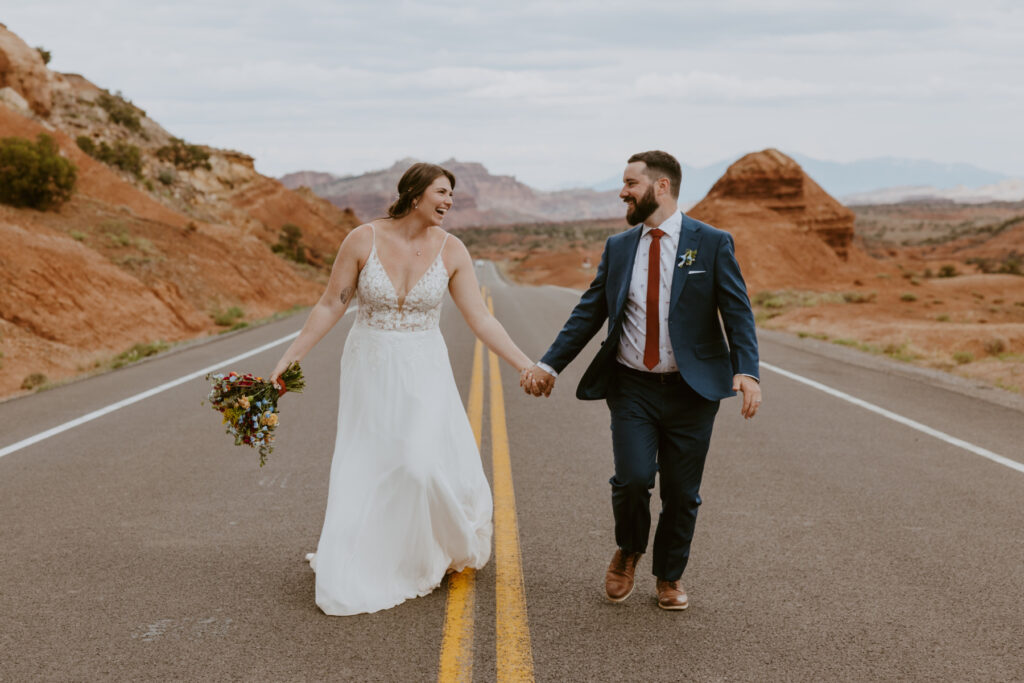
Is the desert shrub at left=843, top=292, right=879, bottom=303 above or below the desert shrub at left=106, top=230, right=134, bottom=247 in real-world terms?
below

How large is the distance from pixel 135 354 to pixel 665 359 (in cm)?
1301

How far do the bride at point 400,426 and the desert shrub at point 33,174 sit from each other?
69.2 feet

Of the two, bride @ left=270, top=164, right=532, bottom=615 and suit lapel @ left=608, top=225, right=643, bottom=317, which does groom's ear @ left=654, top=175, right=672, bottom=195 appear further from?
bride @ left=270, top=164, right=532, bottom=615

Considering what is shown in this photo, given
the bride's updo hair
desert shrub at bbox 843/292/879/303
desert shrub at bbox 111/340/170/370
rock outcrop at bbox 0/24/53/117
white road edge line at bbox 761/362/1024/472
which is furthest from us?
rock outcrop at bbox 0/24/53/117

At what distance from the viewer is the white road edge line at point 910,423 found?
7312 mm

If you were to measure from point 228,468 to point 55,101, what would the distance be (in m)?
43.6

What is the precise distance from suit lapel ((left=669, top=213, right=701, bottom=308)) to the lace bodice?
1141 mm

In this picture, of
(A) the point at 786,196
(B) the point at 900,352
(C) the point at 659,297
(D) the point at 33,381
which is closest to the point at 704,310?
(C) the point at 659,297

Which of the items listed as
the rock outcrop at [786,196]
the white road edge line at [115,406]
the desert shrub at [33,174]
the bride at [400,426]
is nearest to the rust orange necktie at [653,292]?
the bride at [400,426]

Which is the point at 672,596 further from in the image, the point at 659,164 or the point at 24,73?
the point at 24,73

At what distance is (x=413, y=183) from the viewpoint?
4398mm

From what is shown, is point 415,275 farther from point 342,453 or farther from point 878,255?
point 878,255

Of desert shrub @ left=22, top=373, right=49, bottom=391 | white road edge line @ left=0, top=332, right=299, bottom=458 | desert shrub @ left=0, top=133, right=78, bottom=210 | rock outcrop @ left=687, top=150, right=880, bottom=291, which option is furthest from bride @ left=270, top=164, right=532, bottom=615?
rock outcrop @ left=687, top=150, right=880, bottom=291

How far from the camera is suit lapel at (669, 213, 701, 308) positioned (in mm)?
4109
